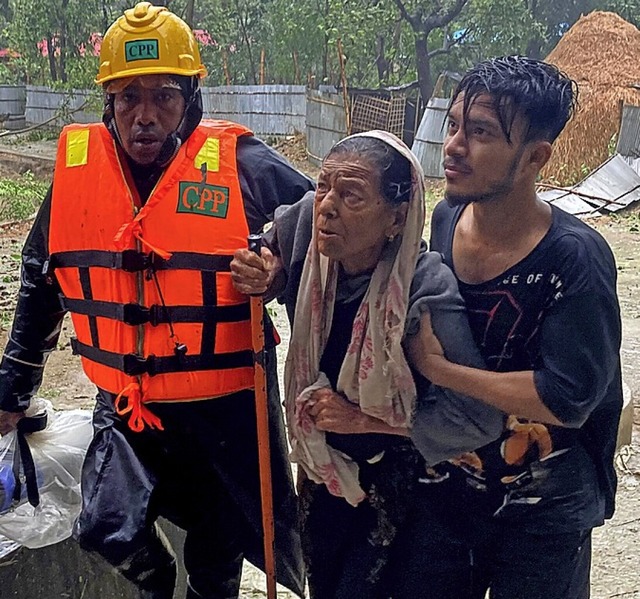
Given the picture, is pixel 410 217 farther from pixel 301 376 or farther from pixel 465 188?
pixel 301 376

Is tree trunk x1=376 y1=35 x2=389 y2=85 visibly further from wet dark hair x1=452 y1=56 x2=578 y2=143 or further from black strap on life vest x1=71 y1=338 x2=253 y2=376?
wet dark hair x1=452 y1=56 x2=578 y2=143

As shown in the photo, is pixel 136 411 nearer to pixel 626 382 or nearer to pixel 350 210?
pixel 350 210

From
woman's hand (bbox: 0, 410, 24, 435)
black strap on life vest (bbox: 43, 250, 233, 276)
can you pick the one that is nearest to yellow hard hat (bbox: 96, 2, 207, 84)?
black strap on life vest (bbox: 43, 250, 233, 276)

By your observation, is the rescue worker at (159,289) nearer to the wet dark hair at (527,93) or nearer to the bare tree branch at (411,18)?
the wet dark hair at (527,93)

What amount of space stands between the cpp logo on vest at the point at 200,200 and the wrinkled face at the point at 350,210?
1.72ft

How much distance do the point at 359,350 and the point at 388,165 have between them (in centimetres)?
43

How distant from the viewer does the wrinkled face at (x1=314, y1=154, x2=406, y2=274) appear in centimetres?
183

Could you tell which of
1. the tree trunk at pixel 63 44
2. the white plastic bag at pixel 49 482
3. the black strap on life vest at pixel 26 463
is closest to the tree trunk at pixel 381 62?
the tree trunk at pixel 63 44

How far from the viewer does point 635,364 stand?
6.39m

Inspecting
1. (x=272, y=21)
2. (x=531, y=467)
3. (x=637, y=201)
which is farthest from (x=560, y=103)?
(x=272, y=21)

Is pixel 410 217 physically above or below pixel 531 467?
above

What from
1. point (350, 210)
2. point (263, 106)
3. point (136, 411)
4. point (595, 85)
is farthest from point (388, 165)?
point (263, 106)

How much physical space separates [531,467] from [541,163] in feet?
2.21

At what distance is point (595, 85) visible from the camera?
618 inches
